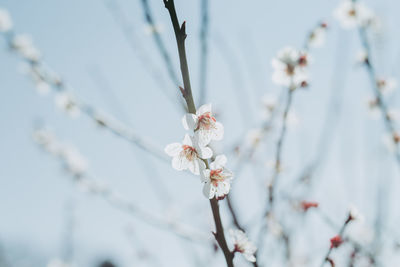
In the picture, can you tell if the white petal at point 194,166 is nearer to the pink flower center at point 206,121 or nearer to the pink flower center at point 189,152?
the pink flower center at point 189,152

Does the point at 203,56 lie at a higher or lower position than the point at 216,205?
higher

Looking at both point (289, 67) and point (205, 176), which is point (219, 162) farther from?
point (289, 67)

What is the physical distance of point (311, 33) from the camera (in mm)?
2170

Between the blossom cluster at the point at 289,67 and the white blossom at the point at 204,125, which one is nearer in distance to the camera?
the white blossom at the point at 204,125

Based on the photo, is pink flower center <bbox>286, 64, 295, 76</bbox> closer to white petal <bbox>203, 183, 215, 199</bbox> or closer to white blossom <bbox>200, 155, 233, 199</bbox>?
white blossom <bbox>200, 155, 233, 199</bbox>

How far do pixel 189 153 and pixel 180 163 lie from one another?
0.22ft

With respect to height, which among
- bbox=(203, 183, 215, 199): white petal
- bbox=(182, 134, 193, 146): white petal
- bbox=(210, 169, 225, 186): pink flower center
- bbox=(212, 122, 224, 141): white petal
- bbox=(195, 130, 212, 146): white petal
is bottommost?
bbox=(203, 183, 215, 199): white petal

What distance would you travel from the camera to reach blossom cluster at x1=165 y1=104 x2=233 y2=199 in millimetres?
980

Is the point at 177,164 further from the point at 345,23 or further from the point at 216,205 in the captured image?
the point at 345,23

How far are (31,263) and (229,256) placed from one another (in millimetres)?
29241

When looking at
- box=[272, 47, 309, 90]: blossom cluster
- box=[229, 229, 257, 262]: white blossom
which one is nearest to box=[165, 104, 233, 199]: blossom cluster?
box=[229, 229, 257, 262]: white blossom

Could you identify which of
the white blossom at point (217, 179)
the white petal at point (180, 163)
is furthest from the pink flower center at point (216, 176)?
the white petal at point (180, 163)

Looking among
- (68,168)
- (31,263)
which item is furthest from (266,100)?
(31,263)

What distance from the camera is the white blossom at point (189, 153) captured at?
3.23 feet
